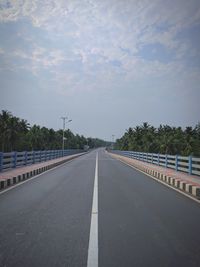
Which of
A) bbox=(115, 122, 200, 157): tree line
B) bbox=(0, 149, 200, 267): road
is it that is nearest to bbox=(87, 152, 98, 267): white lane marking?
bbox=(0, 149, 200, 267): road

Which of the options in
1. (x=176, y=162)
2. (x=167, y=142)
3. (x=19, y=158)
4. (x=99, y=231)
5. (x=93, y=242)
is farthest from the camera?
(x=167, y=142)

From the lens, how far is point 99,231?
5.29 m

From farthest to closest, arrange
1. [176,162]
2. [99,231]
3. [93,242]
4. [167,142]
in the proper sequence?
[167,142], [176,162], [99,231], [93,242]

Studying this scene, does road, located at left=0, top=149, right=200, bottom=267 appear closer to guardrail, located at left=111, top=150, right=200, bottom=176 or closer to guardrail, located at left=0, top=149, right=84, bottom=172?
guardrail, located at left=111, top=150, right=200, bottom=176

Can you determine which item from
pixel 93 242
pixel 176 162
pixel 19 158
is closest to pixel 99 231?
pixel 93 242

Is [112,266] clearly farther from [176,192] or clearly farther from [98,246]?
[176,192]

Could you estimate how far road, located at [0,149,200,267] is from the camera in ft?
13.1

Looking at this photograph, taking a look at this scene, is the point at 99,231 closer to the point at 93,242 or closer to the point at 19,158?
the point at 93,242

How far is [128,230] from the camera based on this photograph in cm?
536

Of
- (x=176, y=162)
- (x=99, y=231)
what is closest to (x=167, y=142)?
(x=176, y=162)

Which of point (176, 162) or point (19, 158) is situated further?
point (19, 158)

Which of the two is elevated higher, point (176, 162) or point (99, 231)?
point (176, 162)

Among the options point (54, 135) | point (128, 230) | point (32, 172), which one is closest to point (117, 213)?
point (128, 230)

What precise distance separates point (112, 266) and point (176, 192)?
696 centimetres
